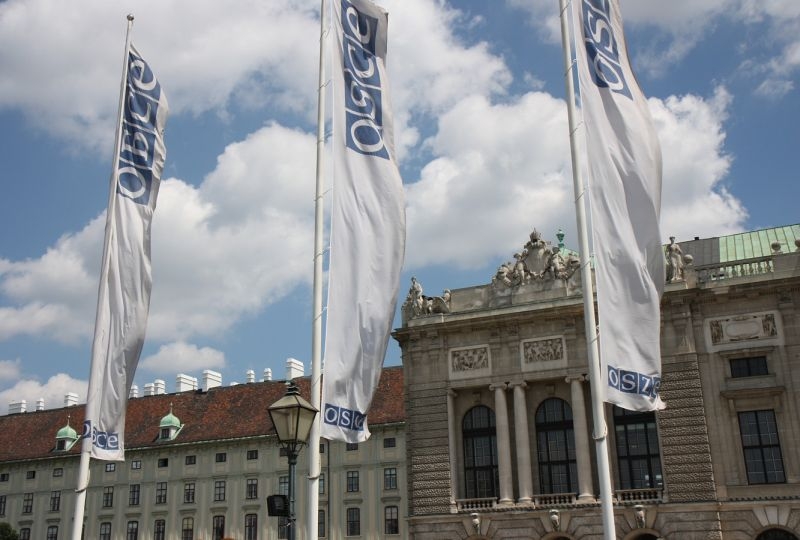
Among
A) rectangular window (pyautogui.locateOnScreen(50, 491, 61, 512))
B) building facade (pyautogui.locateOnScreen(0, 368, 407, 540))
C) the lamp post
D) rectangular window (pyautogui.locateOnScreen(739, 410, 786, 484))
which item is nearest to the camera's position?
the lamp post

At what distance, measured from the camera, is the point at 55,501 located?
90125 mm

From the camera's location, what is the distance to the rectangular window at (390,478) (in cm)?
7775

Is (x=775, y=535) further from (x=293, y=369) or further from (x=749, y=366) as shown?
(x=293, y=369)

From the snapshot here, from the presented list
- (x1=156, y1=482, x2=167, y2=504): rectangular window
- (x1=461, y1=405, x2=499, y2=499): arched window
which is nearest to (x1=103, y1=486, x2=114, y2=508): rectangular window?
(x1=156, y1=482, x2=167, y2=504): rectangular window

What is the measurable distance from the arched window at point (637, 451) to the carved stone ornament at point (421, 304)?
11708 millimetres

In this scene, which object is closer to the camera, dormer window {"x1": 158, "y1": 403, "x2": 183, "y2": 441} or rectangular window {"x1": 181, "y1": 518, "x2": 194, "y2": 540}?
rectangular window {"x1": 181, "y1": 518, "x2": 194, "y2": 540}

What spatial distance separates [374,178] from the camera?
2245 cm

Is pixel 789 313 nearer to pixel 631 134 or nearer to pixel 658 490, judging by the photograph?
pixel 658 490

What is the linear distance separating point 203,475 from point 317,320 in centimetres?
6722

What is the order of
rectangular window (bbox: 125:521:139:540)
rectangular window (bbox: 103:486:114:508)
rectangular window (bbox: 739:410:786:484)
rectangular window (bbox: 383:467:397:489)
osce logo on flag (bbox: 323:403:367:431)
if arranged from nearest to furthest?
1. osce logo on flag (bbox: 323:403:367:431)
2. rectangular window (bbox: 739:410:786:484)
3. rectangular window (bbox: 383:467:397:489)
4. rectangular window (bbox: 125:521:139:540)
5. rectangular window (bbox: 103:486:114:508)

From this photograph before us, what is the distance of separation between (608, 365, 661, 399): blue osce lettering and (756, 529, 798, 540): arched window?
27.6m

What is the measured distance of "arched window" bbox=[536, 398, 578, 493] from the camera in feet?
164

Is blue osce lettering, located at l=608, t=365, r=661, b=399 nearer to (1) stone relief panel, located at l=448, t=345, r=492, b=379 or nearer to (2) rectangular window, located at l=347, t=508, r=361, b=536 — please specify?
(1) stone relief panel, located at l=448, t=345, r=492, b=379

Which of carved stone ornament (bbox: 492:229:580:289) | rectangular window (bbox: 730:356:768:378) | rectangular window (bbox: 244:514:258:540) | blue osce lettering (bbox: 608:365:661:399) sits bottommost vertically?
rectangular window (bbox: 244:514:258:540)
